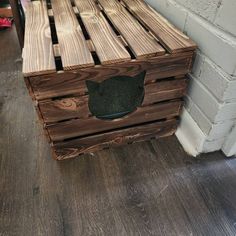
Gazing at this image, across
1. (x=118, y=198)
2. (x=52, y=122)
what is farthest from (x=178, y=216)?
(x=52, y=122)

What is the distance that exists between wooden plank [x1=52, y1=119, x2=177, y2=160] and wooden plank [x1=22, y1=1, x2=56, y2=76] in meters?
0.39

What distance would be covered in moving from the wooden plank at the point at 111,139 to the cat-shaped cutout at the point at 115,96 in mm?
134

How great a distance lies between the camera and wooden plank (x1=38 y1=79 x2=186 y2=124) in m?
0.90

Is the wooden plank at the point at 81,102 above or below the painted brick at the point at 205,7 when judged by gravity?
below

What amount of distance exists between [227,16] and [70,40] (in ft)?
1.90

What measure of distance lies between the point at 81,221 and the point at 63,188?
0.18 meters

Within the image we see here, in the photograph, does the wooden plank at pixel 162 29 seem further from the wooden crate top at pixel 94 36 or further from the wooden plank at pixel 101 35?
the wooden plank at pixel 101 35

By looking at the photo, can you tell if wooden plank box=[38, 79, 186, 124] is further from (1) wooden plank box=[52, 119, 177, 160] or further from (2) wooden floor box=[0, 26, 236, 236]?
(2) wooden floor box=[0, 26, 236, 236]

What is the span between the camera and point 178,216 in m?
0.94

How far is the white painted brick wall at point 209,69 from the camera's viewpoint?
820 mm

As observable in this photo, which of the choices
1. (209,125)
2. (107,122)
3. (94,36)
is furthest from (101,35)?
(209,125)

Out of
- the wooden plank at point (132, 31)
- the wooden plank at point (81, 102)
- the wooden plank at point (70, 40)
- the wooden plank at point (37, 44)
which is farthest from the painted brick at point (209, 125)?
the wooden plank at point (37, 44)

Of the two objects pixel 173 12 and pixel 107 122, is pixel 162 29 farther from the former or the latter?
pixel 107 122

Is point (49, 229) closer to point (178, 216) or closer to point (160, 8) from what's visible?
point (178, 216)
